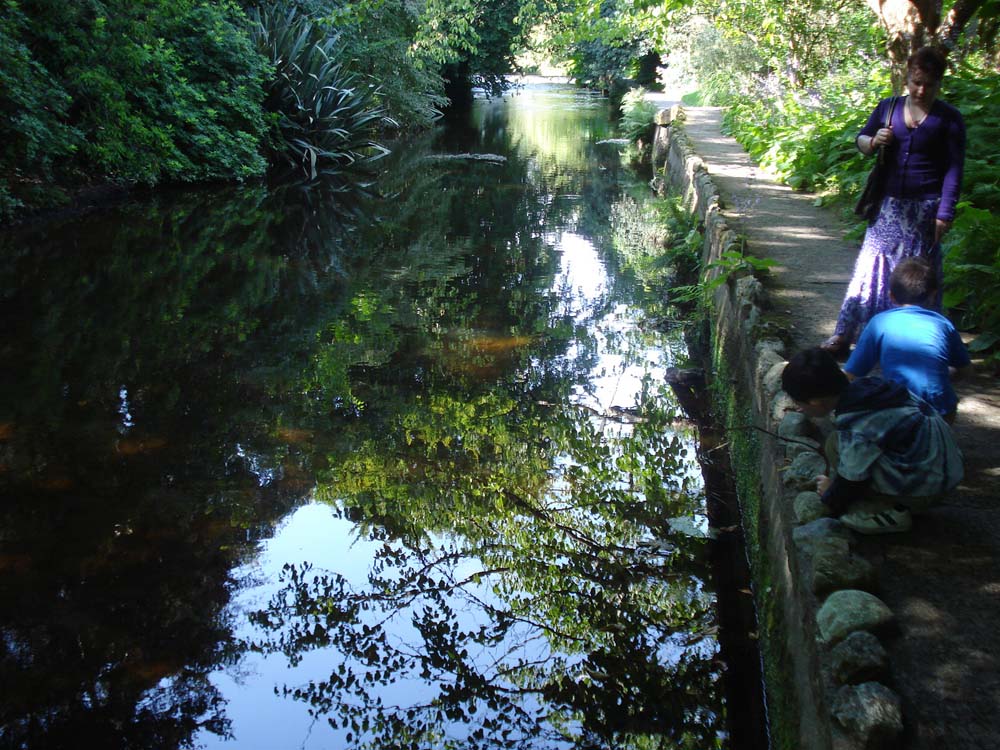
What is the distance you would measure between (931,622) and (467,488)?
9.32 ft

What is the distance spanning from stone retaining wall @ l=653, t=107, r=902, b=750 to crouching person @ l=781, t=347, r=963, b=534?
0.14m

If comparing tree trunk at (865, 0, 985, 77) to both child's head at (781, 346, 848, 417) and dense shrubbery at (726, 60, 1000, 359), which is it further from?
child's head at (781, 346, 848, 417)

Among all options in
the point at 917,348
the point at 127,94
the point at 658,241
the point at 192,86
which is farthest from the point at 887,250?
the point at 192,86

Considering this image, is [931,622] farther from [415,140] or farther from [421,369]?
[415,140]

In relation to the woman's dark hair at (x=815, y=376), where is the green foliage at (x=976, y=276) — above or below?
below

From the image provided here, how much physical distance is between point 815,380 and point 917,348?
0.53m

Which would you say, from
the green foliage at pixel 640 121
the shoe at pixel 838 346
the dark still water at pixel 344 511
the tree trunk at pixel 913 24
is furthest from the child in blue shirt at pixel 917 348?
the green foliage at pixel 640 121

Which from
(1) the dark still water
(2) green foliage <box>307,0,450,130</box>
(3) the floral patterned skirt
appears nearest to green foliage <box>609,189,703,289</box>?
(1) the dark still water

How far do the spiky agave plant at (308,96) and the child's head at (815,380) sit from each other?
14711mm

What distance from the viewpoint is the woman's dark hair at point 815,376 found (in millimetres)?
3250

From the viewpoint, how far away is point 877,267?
4520 mm

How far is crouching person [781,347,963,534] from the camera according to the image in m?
3.16

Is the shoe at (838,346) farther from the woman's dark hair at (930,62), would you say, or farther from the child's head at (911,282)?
the woman's dark hair at (930,62)

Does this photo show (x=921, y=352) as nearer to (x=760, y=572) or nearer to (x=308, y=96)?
(x=760, y=572)
